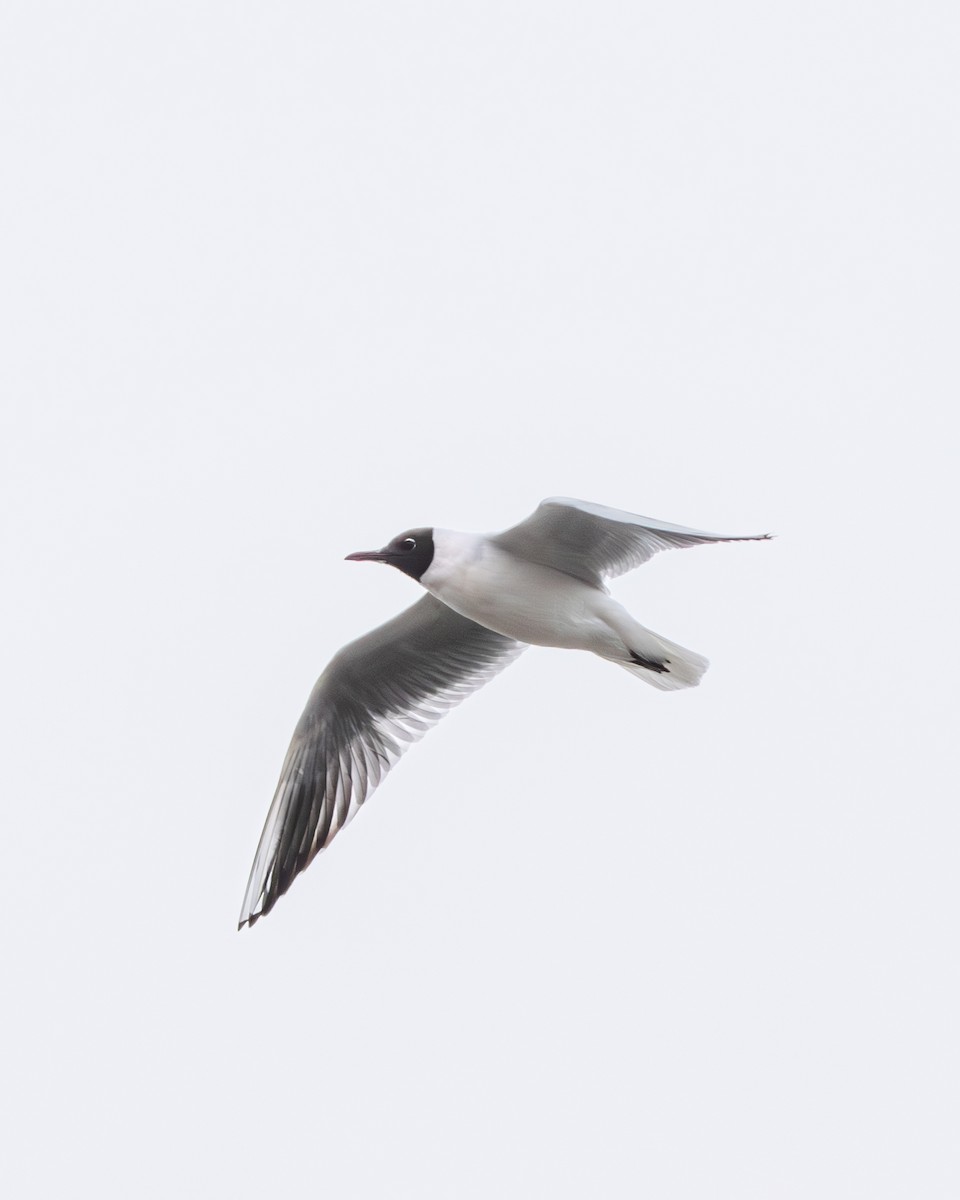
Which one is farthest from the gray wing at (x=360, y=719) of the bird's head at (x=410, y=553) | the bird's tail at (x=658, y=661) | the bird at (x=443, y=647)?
the bird's tail at (x=658, y=661)

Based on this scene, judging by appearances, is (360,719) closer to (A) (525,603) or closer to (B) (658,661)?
(A) (525,603)

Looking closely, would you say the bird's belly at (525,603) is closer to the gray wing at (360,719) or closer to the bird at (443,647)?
the bird at (443,647)

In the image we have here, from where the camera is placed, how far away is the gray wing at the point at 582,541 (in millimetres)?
5758

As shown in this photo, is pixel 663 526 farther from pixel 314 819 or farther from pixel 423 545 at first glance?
pixel 314 819

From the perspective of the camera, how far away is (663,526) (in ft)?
17.6

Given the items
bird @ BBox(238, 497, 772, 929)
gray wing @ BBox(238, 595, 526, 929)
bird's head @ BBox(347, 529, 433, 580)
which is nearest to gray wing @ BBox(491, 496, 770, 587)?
bird @ BBox(238, 497, 772, 929)

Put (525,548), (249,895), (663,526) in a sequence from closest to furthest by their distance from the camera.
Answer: (663,526), (525,548), (249,895)

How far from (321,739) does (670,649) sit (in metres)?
1.62

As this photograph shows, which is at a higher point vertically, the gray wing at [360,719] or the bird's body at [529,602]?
the bird's body at [529,602]

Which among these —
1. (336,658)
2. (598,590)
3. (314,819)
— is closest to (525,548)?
(598,590)

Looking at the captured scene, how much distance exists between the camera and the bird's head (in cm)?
594

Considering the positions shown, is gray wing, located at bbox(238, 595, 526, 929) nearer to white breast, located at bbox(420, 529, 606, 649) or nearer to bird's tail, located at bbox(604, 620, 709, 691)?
white breast, located at bbox(420, 529, 606, 649)

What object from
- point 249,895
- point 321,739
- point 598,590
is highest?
point 598,590

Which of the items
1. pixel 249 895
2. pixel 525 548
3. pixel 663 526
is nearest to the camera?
pixel 663 526
